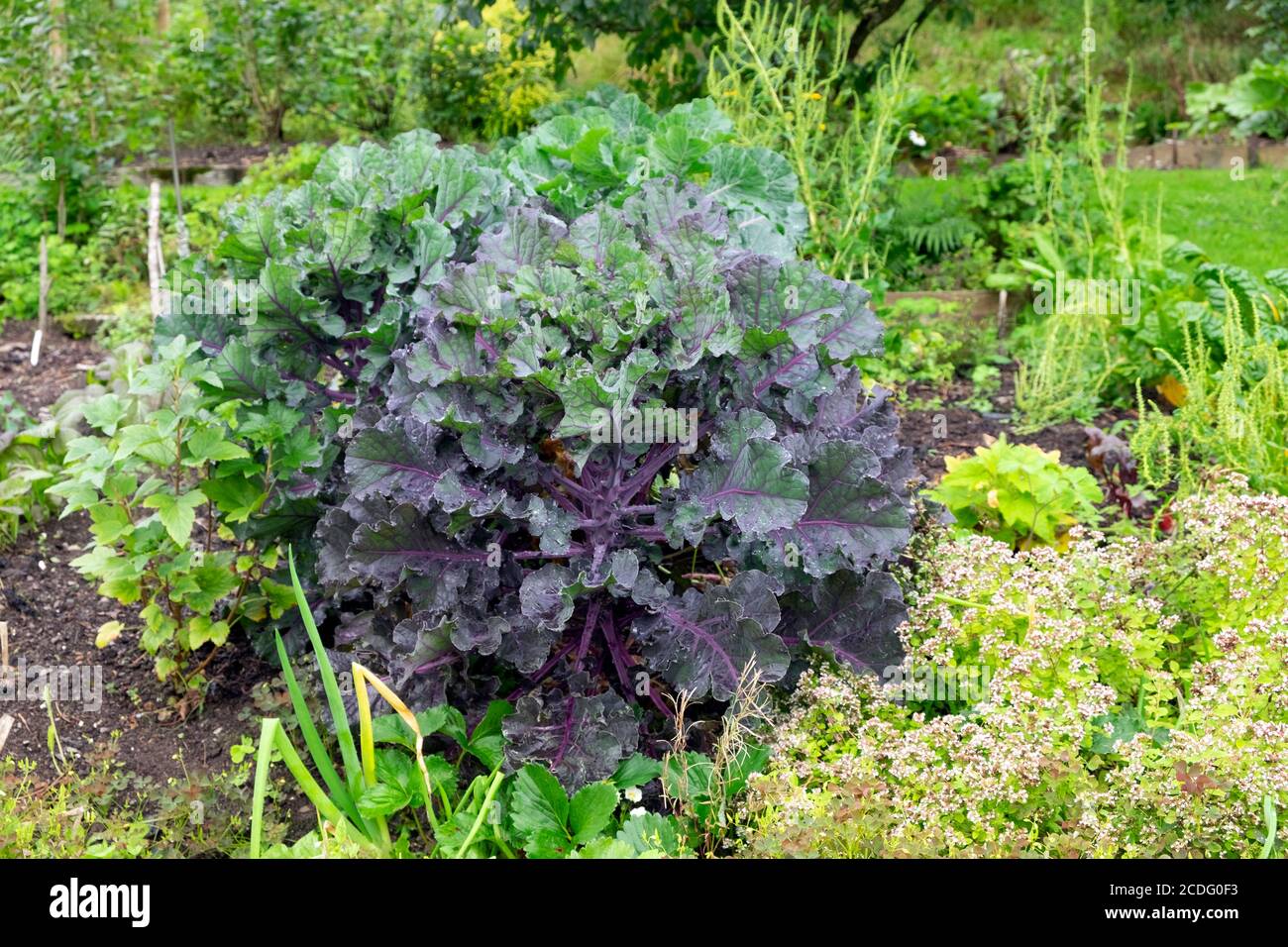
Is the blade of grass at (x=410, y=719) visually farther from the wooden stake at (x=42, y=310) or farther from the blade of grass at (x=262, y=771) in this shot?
the wooden stake at (x=42, y=310)

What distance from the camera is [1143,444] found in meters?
4.32

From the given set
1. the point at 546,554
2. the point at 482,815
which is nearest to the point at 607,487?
the point at 546,554

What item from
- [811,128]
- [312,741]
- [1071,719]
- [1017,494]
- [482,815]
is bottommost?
[482,815]

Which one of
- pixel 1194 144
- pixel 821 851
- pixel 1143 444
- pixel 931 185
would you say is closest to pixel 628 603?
pixel 821 851

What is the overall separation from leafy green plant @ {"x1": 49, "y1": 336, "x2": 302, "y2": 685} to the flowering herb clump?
409 millimetres

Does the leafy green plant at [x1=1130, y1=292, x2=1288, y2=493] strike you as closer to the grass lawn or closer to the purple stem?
the purple stem

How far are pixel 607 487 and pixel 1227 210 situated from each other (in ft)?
24.3

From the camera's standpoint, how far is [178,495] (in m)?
3.37

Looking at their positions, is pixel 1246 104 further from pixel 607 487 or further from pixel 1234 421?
pixel 607 487

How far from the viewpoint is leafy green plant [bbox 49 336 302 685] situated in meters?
3.30

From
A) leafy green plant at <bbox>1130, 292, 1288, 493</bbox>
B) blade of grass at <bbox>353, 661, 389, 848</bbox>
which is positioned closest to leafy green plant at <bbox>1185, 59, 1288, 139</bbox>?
leafy green plant at <bbox>1130, 292, 1288, 493</bbox>

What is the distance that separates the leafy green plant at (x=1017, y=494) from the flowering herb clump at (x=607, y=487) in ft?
3.16

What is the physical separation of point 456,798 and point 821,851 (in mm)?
1062
